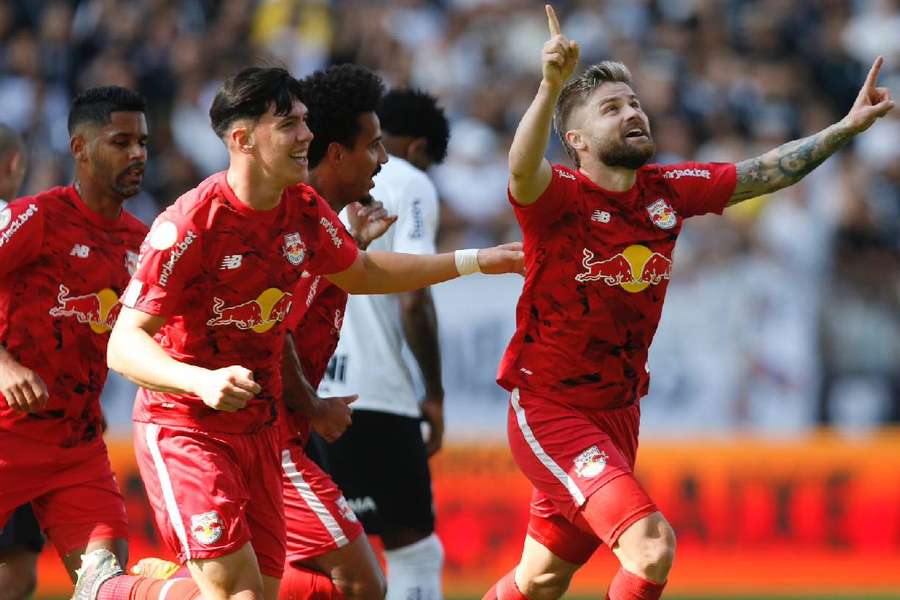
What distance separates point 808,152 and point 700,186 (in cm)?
49

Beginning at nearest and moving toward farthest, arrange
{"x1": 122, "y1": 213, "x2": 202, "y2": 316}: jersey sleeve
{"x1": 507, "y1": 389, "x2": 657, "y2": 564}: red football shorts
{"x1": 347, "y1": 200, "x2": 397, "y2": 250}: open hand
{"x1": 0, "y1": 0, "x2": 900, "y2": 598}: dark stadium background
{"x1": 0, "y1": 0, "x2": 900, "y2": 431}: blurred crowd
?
{"x1": 122, "y1": 213, "x2": 202, "y2": 316}: jersey sleeve → {"x1": 507, "y1": 389, "x2": 657, "y2": 564}: red football shorts → {"x1": 347, "y1": 200, "x2": 397, "y2": 250}: open hand → {"x1": 0, "y1": 0, "x2": 900, "y2": 598}: dark stadium background → {"x1": 0, "y1": 0, "x2": 900, "y2": 431}: blurred crowd

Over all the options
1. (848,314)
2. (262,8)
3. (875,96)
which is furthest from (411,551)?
(262,8)

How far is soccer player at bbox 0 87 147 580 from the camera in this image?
6.60 meters

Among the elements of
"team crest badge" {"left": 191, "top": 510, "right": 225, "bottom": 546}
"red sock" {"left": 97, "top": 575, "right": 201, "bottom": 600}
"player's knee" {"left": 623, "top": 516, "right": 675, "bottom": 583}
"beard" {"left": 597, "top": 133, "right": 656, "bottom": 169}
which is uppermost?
"beard" {"left": 597, "top": 133, "right": 656, "bottom": 169}

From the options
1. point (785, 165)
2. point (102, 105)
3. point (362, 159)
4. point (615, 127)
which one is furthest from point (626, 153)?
point (102, 105)

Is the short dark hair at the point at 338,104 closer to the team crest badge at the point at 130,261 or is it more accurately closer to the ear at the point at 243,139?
the team crest badge at the point at 130,261

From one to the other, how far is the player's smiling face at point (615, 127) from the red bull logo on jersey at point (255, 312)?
153 centimetres

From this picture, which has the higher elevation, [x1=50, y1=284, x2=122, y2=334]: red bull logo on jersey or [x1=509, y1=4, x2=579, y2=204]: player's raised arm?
[x1=509, y1=4, x2=579, y2=204]: player's raised arm

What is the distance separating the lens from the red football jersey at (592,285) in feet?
20.8

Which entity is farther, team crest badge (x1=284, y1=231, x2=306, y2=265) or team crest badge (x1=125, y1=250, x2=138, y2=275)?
team crest badge (x1=125, y1=250, x2=138, y2=275)

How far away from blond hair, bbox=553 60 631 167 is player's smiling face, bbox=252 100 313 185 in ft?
4.17

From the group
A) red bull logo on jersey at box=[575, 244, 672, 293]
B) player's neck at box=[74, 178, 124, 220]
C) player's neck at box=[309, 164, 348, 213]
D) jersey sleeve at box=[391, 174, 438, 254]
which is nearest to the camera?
red bull logo on jersey at box=[575, 244, 672, 293]

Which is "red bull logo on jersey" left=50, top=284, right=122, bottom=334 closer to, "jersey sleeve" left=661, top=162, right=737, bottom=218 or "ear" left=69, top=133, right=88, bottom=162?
"ear" left=69, top=133, right=88, bottom=162

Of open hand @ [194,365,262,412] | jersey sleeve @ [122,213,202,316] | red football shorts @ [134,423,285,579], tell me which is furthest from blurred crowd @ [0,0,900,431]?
open hand @ [194,365,262,412]
